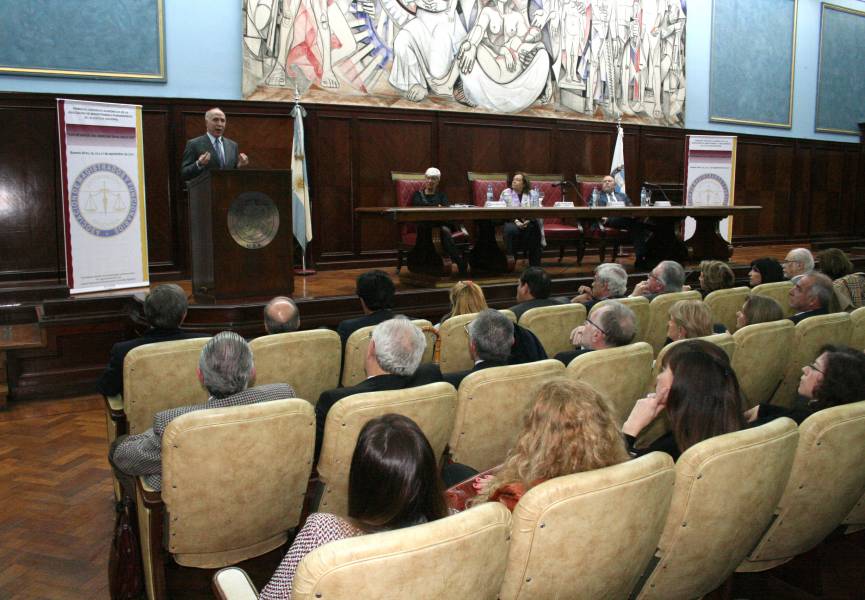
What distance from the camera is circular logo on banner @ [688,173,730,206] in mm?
9414

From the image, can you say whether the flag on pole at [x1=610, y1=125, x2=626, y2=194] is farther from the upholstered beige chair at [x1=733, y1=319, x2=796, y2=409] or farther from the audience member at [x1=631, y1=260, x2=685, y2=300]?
the upholstered beige chair at [x1=733, y1=319, x2=796, y2=409]

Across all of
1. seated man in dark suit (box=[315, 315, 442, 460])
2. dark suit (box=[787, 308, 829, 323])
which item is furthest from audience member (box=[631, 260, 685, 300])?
seated man in dark suit (box=[315, 315, 442, 460])

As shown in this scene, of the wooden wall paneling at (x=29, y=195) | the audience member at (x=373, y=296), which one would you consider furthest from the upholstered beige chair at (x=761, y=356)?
the wooden wall paneling at (x=29, y=195)

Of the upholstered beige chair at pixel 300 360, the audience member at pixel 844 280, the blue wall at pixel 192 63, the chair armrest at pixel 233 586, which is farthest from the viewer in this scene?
the blue wall at pixel 192 63

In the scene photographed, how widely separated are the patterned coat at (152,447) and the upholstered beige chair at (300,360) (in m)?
0.62

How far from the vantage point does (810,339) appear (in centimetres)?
338

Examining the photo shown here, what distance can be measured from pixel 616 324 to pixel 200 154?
3.68m

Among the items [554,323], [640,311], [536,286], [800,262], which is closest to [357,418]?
[554,323]

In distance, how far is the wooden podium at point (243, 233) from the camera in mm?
4781

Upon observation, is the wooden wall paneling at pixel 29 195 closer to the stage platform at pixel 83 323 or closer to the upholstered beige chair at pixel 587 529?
the stage platform at pixel 83 323

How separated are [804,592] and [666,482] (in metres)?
1.22

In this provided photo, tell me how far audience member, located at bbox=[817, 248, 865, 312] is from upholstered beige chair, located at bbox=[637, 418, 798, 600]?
2.94 metres

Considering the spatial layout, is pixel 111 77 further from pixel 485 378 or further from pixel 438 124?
pixel 485 378

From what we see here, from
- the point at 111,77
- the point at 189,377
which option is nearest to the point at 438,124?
the point at 111,77
